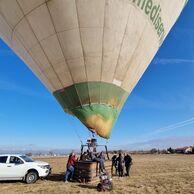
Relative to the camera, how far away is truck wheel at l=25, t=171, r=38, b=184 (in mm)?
15062

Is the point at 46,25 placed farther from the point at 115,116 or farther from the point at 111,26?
the point at 115,116

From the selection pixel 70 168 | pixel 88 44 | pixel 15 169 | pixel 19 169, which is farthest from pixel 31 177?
pixel 88 44

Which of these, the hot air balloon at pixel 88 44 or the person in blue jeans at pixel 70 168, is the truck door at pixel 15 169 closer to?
the person in blue jeans at pixel 70 168

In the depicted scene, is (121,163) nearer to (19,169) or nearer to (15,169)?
(19,169)

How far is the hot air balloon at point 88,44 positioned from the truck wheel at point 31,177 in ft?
13.3

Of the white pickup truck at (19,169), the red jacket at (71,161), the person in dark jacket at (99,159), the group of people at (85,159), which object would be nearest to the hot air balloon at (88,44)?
the person in dark jacket at (99,159)

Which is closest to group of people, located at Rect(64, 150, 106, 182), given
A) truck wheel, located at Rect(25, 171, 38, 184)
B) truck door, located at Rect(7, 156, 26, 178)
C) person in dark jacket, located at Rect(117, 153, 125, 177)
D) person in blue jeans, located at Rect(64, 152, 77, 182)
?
person in blue jeans, located at Rect(64, 152, 77, 182)

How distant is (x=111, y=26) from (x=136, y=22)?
1.17 m

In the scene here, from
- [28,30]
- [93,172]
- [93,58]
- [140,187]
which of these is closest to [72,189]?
[93,172]

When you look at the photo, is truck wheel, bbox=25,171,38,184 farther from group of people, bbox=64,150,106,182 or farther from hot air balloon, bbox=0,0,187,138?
hot air balloon, bbox=0,0,187,138

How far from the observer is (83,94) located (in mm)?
12797

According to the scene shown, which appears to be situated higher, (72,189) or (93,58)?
(93,58)

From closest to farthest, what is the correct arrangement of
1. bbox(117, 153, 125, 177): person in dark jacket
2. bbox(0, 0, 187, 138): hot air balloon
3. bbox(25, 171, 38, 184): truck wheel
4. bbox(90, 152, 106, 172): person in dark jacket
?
bbox(0, 0, 187, 138): hot air balloon
bbox(90, 152, 106, 172): person in dark jacket
bbox(25, 171, 38, 184): truck wheel
bbox(117, 153, 125, 177): person in dark jacket

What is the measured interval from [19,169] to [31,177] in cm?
71
